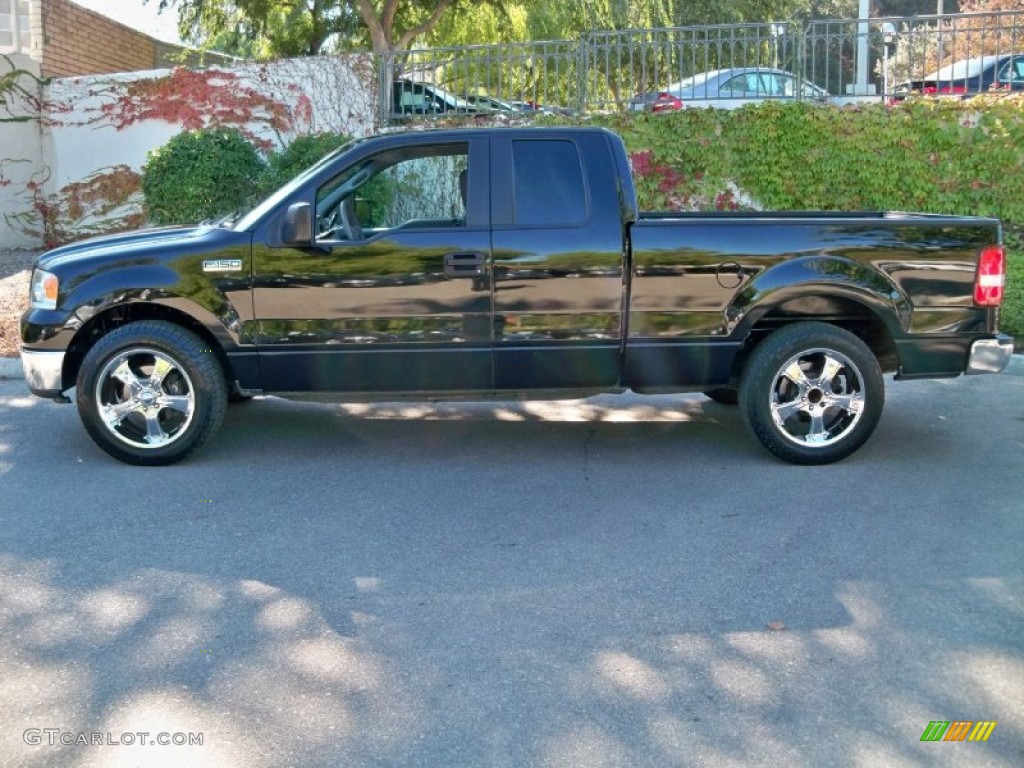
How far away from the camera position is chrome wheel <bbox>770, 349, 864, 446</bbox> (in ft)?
22.1

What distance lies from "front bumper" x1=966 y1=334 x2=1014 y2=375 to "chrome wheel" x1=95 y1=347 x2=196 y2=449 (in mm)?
4699

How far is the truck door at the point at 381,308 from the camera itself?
659 cm

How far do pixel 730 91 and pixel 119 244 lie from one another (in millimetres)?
8228

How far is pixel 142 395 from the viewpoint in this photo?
673 centimetres

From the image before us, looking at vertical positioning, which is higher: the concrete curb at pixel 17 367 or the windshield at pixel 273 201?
the windshield at pixel 273 201

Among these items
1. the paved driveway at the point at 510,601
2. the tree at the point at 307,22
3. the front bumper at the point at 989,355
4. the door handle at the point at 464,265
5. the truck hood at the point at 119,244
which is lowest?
the paved driveway at the point at 510,601

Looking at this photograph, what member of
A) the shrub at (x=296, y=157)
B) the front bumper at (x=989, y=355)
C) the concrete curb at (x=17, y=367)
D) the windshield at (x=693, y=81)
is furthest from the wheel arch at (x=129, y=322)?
the windshield at (x=693, y=81)

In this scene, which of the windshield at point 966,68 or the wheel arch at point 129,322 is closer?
the wheel arch at point 129,322

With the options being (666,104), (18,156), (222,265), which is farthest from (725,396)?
(18,156)

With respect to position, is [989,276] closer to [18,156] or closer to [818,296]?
[818,296]

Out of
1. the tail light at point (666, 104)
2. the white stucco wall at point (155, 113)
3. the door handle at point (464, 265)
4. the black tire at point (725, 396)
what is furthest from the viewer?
the white stucco wall at point (155, 113)

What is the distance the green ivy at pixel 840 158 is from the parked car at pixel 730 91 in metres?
0.32

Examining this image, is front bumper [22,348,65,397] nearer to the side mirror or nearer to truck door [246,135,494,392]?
truck door [246,135,494,392]

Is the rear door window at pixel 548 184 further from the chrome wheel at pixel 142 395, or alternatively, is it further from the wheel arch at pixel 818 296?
the chrome wheel at pixel 142 395
